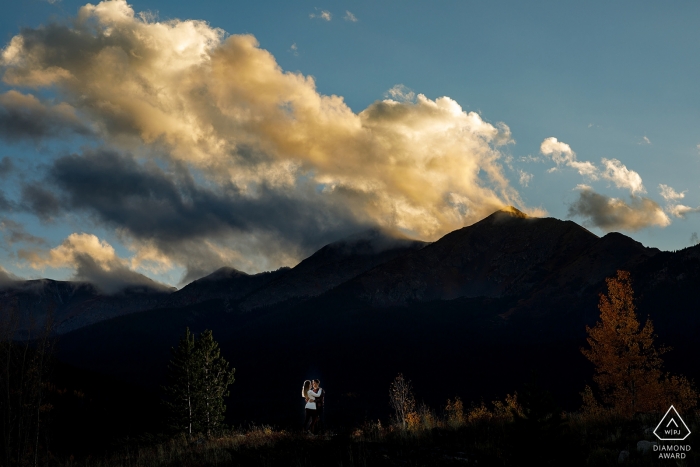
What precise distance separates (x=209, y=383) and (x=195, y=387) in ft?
4.71

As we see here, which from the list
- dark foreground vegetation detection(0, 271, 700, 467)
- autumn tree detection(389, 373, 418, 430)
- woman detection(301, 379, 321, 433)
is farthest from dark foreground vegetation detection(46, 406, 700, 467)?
woman detection(301, 379, 321, 433)

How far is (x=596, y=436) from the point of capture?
11977 mm

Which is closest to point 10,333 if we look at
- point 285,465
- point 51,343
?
point 51,343

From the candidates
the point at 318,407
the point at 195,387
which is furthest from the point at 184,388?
the point at 318,407

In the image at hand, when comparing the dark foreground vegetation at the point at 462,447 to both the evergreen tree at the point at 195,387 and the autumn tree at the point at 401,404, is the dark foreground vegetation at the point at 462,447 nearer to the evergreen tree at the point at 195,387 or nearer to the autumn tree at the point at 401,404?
the autumn tree at the point at 401,404

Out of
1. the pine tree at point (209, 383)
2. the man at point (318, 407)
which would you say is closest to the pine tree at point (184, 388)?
the pine tree at point (209, 383)

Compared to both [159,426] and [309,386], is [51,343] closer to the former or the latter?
[309,386]

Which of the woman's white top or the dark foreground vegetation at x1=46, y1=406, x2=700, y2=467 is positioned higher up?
the woman's white top

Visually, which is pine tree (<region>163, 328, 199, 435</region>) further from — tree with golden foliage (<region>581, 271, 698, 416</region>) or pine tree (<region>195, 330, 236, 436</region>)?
tree with golden foliage (<region>581, 271, 698, 416</region>)

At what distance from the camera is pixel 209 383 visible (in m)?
50.3

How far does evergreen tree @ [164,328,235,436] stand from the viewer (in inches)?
1923

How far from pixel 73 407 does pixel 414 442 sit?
55973 millimetres

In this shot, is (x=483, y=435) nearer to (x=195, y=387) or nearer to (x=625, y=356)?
(x=625, y=356)

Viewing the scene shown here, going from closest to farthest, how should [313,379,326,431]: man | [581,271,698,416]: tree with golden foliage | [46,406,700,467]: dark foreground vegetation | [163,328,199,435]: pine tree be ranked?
[46,406,700,467]: dark foreground vegetation
[313,379,326,431]: man
[581,271,698,416]: tree with golden foliage
[163,328,199,435]: pine tree
